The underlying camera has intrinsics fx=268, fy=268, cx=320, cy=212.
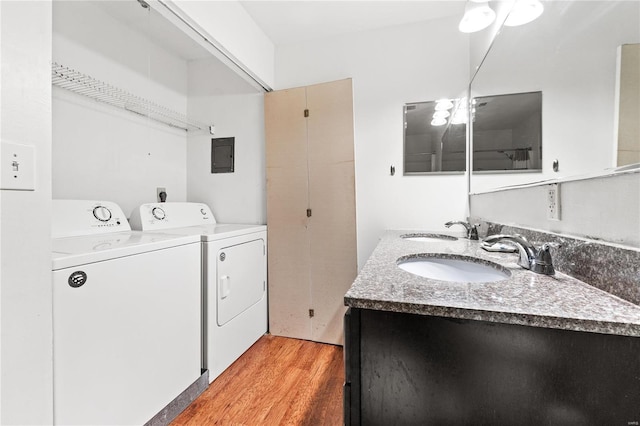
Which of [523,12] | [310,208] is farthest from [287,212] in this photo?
[523,12]

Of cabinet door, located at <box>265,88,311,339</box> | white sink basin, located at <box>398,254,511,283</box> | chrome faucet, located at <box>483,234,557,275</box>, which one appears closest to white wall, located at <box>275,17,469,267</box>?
cabinet door, located at <box>265,88,311,339</box>

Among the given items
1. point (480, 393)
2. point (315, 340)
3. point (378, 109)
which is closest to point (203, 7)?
point (378, 109)

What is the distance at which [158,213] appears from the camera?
6.55 feet

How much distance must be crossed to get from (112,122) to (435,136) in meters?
2.43

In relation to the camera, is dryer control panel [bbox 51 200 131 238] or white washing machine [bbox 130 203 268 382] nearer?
dryer control panel [bbox 51 200 131 238]

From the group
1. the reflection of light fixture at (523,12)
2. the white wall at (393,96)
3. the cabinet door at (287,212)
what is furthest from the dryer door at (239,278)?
the reflection of light fixture at (523,12)

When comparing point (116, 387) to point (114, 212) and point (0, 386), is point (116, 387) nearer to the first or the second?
point (0, 386)

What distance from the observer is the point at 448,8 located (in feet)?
6.48

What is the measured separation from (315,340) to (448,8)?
2.78m

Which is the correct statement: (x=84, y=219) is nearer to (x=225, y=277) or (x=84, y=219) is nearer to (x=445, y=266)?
(x=225, y=277)

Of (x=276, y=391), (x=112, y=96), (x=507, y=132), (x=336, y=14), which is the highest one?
(x=336, y=14)

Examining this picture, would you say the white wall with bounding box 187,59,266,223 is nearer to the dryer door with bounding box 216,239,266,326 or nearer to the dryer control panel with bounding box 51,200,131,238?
the dryer door with bounding box 216,239,266,326

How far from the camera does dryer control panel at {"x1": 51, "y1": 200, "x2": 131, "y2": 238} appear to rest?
145cm

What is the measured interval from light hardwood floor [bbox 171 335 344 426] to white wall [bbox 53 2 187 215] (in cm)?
151
